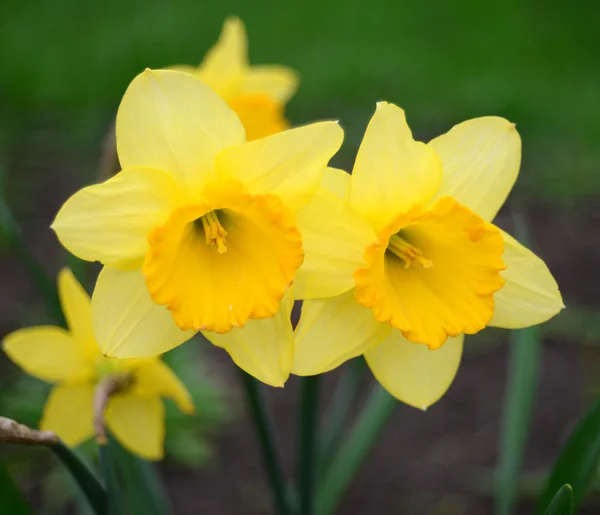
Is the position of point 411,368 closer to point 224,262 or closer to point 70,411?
point 224,262

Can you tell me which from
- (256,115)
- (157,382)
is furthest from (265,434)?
(256,115)

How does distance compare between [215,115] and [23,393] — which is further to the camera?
[23,393]

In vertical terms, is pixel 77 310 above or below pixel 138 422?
above

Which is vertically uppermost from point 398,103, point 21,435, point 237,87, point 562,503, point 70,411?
point 237,87

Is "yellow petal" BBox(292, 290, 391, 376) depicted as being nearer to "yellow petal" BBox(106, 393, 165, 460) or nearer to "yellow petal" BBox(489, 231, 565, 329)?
"yellow petal" BBox(489, 231, 565, 329)

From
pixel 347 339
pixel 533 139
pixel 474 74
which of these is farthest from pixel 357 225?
pixel 474 74

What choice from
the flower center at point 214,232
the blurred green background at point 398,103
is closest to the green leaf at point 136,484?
the flower center at point 214,232

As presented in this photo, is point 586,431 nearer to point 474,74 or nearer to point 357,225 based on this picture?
point 357,225
